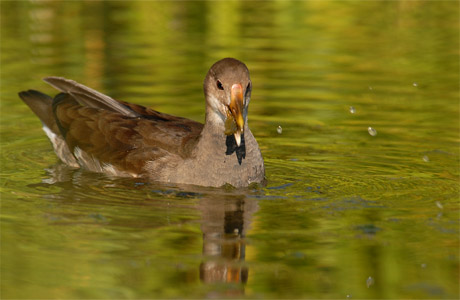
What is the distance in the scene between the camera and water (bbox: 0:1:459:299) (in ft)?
21.5

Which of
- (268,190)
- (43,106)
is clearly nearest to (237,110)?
(268,190)

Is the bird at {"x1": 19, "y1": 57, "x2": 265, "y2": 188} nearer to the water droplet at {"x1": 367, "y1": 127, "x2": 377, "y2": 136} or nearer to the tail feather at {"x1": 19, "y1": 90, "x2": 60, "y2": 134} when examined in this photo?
the tail feather at {"x1": 19, "y1": 90, "x2": 60, "y2": 134}

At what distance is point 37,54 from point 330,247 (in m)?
11.6

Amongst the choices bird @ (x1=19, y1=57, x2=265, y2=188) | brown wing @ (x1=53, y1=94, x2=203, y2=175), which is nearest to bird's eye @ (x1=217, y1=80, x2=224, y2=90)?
bird @ (x1=19, y1=57, x2=265, y2=188)

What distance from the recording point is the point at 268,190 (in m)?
8.97

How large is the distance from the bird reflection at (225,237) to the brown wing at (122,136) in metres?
0.96

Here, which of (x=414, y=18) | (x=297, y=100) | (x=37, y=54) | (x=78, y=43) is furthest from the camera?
(x=414, y=18)

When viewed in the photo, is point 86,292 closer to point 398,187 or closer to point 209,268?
point 209,268

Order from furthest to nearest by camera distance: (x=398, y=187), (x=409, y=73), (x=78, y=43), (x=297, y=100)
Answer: (x=78, y=43) → (x=409, y=73) → (x=297, y=100) → (x=398, y=187)

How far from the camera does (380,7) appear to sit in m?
25.6

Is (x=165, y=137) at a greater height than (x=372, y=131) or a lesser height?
greater

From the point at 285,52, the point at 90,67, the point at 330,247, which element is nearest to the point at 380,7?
the point at 285,52

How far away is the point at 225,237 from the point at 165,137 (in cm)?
220

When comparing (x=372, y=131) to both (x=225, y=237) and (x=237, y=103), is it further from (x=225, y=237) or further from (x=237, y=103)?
(x=225, y=237)
